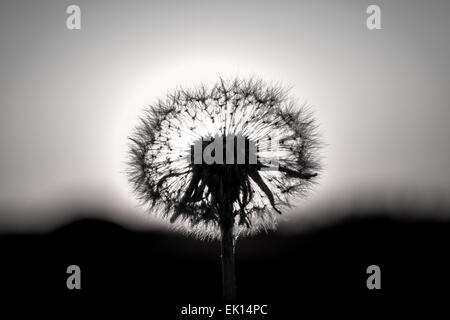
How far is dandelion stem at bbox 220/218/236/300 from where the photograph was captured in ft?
26.5

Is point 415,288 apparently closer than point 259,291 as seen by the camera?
No

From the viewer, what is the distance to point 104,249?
524 inches

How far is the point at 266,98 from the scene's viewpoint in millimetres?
8914

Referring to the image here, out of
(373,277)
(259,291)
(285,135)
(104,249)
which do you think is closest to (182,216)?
(285,135)

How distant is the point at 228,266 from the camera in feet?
26.6

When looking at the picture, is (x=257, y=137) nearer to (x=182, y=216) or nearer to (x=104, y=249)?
(x=182, y=216)

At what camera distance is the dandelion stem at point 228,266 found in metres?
8.07
